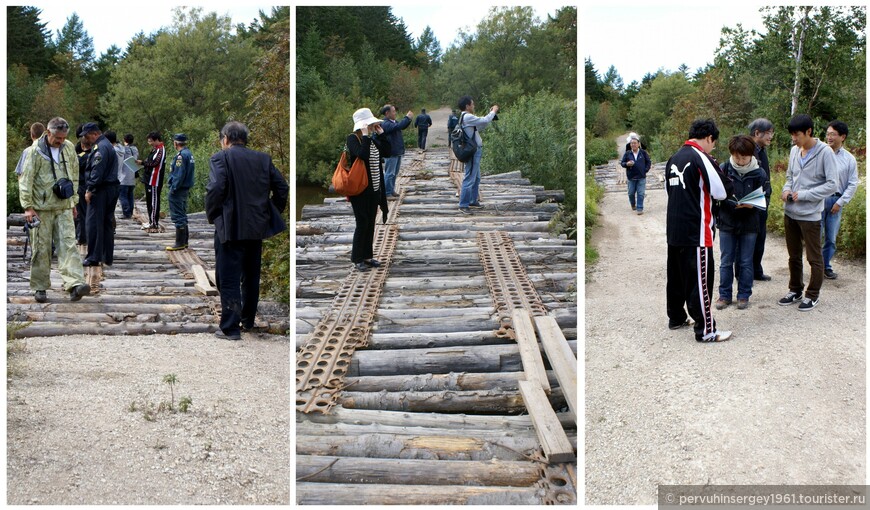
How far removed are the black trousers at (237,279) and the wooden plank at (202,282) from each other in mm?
1536

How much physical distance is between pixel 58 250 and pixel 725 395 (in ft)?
18.2

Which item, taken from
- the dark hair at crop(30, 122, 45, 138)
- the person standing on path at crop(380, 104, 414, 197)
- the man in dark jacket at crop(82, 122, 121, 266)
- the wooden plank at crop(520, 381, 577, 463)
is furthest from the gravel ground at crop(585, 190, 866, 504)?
the man in dark jacket at crop(82, 122, 121, 266)

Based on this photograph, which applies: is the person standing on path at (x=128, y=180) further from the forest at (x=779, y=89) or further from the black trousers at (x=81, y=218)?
the forest at (x=779, y=89)

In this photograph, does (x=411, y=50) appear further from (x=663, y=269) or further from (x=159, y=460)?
(x=663, y=269)

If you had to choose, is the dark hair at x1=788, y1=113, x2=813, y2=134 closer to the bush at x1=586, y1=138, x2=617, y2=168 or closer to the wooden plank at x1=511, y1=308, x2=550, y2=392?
the bush at x1=586, y1=138, x2=617, y2=168

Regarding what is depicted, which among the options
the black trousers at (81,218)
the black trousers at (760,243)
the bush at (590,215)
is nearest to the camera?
the black trousers at (760,243)

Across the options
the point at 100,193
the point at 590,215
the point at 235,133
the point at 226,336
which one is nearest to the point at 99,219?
the point at 100,193

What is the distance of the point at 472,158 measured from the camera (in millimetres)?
6086

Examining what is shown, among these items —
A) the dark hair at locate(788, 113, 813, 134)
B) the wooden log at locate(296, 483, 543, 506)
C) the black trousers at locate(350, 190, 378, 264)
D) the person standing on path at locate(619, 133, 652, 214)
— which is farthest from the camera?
the person standing on path at locate(619, 133, 652, 214)

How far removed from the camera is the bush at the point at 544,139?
3.41m

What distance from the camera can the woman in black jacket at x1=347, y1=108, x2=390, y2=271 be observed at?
136 inches

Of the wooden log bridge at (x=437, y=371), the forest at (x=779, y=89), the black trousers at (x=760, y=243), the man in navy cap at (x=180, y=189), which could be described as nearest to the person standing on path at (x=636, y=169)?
the forest at (x=779, y=89)

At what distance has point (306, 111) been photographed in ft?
9.89

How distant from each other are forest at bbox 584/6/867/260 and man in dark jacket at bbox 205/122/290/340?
10.4 feet
